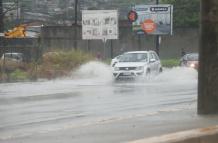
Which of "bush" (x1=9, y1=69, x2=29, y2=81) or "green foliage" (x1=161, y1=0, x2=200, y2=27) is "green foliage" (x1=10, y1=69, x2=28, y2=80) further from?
"green foliage" (x1=161, y1=0, x2=200, y2=27)

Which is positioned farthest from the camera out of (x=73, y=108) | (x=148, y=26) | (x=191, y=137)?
(x=148, y=26)

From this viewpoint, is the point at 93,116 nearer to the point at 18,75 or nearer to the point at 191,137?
the point at 191,137

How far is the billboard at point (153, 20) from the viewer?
6316 cm

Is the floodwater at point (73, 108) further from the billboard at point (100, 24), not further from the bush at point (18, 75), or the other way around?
the billboard at point (100, 24)

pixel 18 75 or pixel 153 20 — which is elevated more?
pixel 153 20

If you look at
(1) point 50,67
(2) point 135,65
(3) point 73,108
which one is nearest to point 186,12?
(1) point 50,67

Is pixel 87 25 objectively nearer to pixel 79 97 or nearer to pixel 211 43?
pixel 79 97

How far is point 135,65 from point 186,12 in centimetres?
4539

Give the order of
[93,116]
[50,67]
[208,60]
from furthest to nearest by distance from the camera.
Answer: [50,67], [93,116], [208,60]

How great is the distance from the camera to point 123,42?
72125mm

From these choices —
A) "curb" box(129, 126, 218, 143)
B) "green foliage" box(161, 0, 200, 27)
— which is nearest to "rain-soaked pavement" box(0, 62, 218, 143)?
"curb" box(129, 126, 218, 143)

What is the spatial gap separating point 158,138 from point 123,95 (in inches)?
535

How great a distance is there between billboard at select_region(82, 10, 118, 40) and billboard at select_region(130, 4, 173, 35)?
12635 mm

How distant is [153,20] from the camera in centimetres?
6375
